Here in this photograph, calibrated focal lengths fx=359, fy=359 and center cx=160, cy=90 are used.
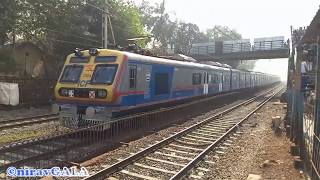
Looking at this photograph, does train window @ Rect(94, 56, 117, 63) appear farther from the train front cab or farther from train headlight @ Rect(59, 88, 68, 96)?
train headlight @ Rect(59, 88, 68, 96)

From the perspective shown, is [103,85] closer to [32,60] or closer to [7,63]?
[7,63]

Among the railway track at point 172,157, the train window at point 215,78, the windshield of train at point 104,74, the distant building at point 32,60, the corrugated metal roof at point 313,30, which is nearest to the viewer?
the corrugated metal roof at point 313,30

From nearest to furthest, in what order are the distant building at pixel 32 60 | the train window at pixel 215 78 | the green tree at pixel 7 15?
1. the green tree at pixel 7 15
2. the train window at pixel 215 78
3. the distant building at pixel 32 60

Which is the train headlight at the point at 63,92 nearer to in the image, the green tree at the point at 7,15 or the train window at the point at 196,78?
the train window at the point at 196,78

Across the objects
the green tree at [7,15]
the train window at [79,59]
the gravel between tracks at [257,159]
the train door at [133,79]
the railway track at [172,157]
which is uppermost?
the green tree at [7,15]

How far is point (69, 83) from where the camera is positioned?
1270 cm

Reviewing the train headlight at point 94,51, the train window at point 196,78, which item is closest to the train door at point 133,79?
the train headlight at point 94,51

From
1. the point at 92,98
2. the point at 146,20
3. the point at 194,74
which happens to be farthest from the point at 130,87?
the point at 146,20

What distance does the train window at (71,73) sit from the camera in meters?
12.8

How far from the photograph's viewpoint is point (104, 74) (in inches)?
482

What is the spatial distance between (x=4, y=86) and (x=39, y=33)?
28.8ft

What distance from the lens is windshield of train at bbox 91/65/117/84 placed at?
12086mm

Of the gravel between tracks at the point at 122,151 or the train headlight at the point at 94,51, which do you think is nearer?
the gravel between tracks at the point at 122,151

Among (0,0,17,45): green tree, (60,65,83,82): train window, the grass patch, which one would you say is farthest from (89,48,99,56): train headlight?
(0,0,17,45): green tree
